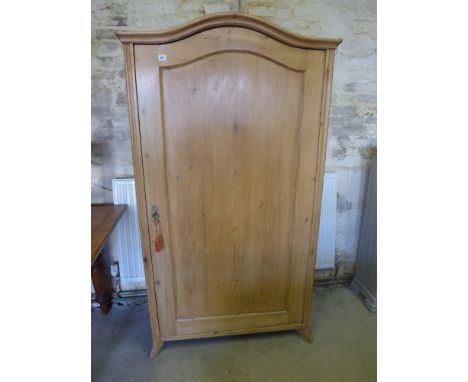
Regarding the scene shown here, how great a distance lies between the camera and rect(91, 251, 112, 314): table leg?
1.87 metres

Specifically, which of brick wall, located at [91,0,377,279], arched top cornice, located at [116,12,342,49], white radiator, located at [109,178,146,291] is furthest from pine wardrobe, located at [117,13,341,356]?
brick wall, located at [91,0,377,279]

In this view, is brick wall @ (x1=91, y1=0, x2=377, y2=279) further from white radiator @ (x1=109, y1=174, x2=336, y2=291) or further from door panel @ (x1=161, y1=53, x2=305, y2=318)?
door panel @ (x1=161, y1=53, x2=305, y2=318)

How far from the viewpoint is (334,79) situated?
1.95 m

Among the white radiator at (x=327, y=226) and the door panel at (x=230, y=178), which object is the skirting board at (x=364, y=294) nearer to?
the white radiator at (x=327, y=226)

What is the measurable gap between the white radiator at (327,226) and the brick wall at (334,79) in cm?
12

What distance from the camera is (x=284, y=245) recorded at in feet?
5.05

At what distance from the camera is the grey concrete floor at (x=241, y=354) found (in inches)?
60.6

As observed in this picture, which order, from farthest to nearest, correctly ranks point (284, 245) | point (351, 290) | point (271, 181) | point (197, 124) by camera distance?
point (351, 290) < point (284, 245) < point (271, 181) < point (197, 124)
